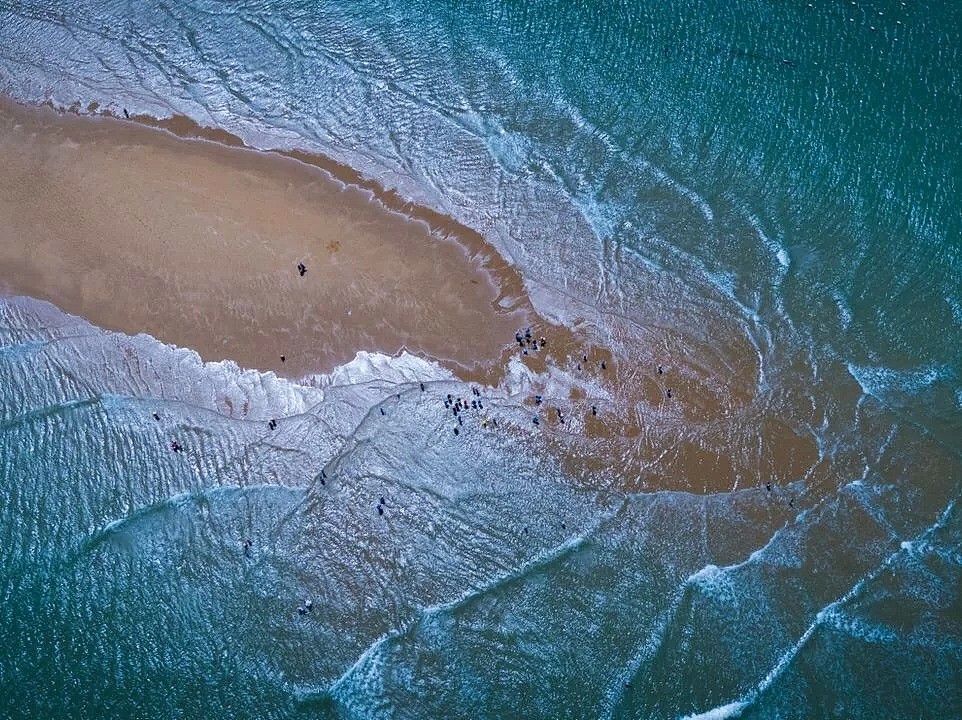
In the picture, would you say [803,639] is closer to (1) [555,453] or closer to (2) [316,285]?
(1) [555,453]

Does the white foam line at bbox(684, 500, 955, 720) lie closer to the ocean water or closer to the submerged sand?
the ocean water

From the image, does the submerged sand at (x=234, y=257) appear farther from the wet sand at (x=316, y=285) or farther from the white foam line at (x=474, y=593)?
the white foam line at (x=474, y=593)

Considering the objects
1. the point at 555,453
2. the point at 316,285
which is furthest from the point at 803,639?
the point at 316,285

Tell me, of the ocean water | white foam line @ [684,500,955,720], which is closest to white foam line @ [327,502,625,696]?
the ocean water

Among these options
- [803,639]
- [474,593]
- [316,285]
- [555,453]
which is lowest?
[474,593]

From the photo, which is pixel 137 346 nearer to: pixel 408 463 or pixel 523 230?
pixel 408 463

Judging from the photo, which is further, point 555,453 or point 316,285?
point 316,285
